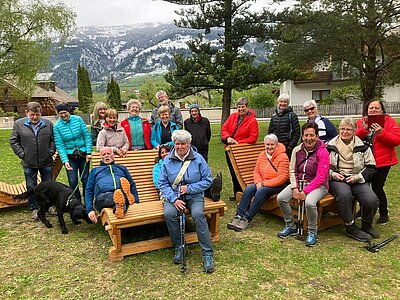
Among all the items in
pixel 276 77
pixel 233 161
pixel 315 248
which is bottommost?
pixel 315 248

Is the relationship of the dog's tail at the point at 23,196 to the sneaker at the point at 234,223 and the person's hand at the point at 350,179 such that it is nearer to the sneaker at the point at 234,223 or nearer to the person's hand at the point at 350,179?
the sneaker at the point at 234,223

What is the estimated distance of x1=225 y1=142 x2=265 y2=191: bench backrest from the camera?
5727 mm

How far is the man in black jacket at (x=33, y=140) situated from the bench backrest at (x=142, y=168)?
2.34 ft

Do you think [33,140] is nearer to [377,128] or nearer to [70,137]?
[70,137]

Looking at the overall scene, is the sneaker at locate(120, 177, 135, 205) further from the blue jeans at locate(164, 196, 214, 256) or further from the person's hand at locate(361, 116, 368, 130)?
the person's hand at locate(361, 116, 368, 130)

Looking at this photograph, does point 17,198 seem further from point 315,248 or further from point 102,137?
point 315,248

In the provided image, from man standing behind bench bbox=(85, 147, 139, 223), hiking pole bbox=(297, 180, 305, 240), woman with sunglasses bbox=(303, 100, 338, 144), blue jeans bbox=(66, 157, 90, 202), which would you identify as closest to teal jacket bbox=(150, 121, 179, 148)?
blue jeans bbox=(66, 157, 90, 202)

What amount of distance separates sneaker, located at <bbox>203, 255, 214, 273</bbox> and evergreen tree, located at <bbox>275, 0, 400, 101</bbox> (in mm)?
11377

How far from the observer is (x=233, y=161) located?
227 inches

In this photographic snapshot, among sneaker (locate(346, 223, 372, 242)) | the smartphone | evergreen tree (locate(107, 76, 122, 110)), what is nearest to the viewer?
sneaker (locate(346, 223, 372, 242))

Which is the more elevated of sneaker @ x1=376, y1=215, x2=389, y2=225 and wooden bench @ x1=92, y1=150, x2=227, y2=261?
wooden bench @ x1=92, y1=150, x2=227, y2=261

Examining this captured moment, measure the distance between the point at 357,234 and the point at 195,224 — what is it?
212 cm

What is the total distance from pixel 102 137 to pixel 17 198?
6.18 feet

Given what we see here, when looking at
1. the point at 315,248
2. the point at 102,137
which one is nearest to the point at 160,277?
the point at 315,248
